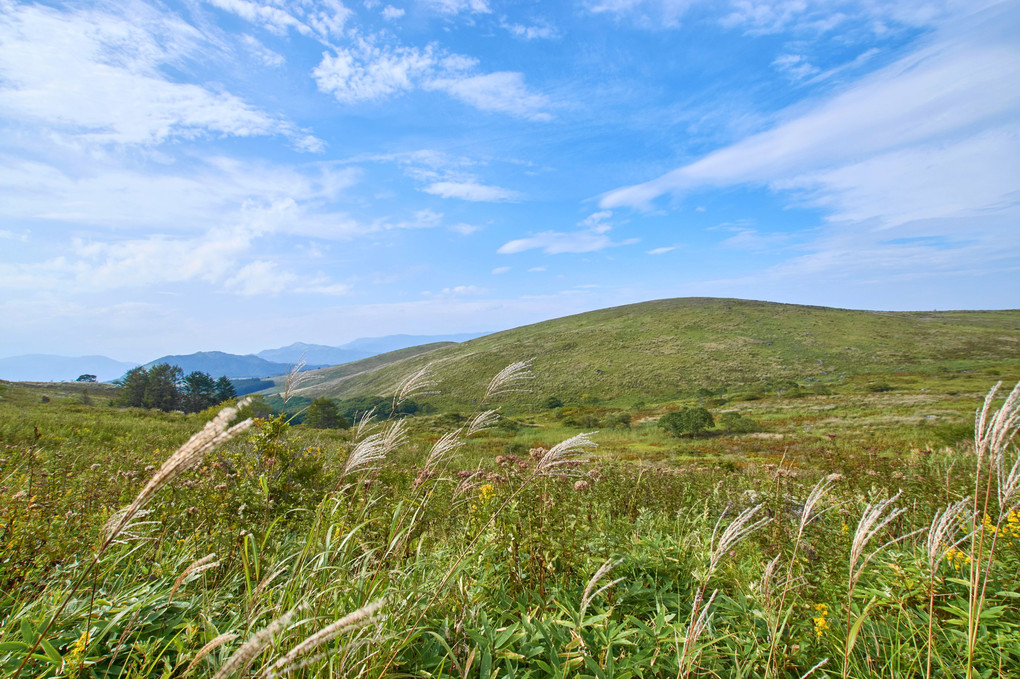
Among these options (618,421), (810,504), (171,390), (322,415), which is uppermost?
(810,504)

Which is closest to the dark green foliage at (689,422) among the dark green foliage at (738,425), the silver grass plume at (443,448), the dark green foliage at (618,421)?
the dark green foliage at (738,425)

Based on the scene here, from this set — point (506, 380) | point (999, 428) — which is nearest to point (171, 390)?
point (506, 380)

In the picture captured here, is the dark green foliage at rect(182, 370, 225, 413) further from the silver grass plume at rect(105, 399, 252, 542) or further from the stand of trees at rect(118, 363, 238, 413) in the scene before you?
the silver grass plume at rect(105, 399, 252, 542)

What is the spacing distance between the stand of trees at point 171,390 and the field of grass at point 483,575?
169ft

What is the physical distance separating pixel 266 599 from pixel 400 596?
0.76 m

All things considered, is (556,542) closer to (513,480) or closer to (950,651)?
(513,480)

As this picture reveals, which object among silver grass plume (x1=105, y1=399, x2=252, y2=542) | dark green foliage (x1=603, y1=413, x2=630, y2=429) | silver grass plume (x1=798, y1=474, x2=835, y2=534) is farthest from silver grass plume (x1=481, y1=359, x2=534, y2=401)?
dark green foliage (x1=603, y1=413, x2=630, y2=429)

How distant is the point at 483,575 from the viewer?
10.6ft

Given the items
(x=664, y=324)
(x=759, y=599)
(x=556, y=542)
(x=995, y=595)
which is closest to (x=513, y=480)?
(x=556, y=542)

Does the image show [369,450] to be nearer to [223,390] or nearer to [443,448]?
[443,448]

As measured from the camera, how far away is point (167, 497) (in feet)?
14.9

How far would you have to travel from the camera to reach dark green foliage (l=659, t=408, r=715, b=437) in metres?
30.4

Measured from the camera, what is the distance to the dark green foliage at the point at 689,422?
3041 centimetres

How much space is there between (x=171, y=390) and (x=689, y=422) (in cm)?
5372
